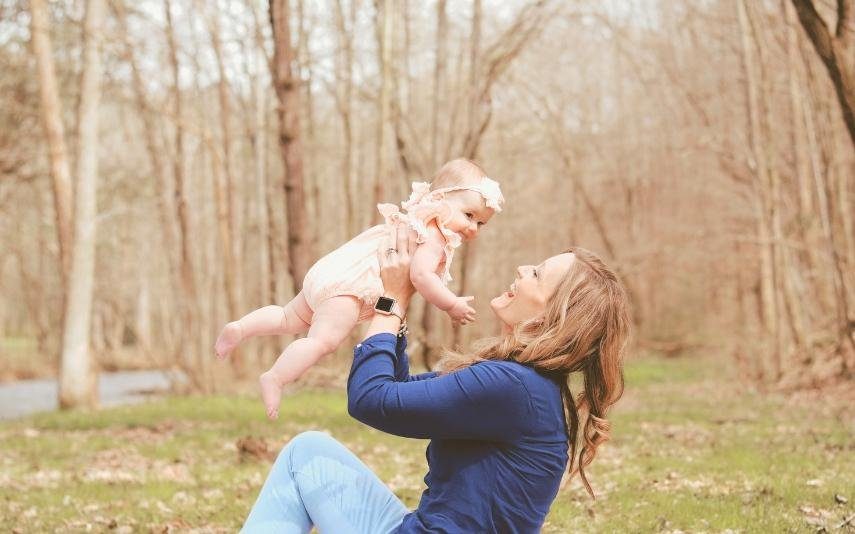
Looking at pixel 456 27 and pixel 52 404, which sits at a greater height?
pixel 456 27

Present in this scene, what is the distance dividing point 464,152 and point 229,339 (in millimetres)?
13479

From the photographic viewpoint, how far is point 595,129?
35625 mm

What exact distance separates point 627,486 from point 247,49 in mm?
23400

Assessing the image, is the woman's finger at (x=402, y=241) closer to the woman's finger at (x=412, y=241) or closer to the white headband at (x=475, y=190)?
the woman's finger at (x=412, y=241)

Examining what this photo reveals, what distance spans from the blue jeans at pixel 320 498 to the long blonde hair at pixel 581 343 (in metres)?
0.57

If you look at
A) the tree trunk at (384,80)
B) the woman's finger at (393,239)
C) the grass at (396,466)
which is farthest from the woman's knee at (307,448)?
the tree trunk at (384,80)

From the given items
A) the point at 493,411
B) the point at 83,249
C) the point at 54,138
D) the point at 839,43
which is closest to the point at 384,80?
the point at 54,138

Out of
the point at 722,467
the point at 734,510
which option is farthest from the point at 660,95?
the point at 734,510

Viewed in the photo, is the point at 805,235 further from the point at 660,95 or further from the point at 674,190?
the point at 674,190

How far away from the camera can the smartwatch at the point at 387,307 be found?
11.6ft

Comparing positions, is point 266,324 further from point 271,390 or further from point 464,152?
A: point 464,152

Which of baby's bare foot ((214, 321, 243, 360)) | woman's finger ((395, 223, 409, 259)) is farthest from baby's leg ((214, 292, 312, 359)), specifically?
woman's finger ((395, 223, 409, 259))

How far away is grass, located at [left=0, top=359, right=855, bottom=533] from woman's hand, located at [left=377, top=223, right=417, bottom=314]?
114 inches

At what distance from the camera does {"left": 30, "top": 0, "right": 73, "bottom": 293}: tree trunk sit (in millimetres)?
16641
